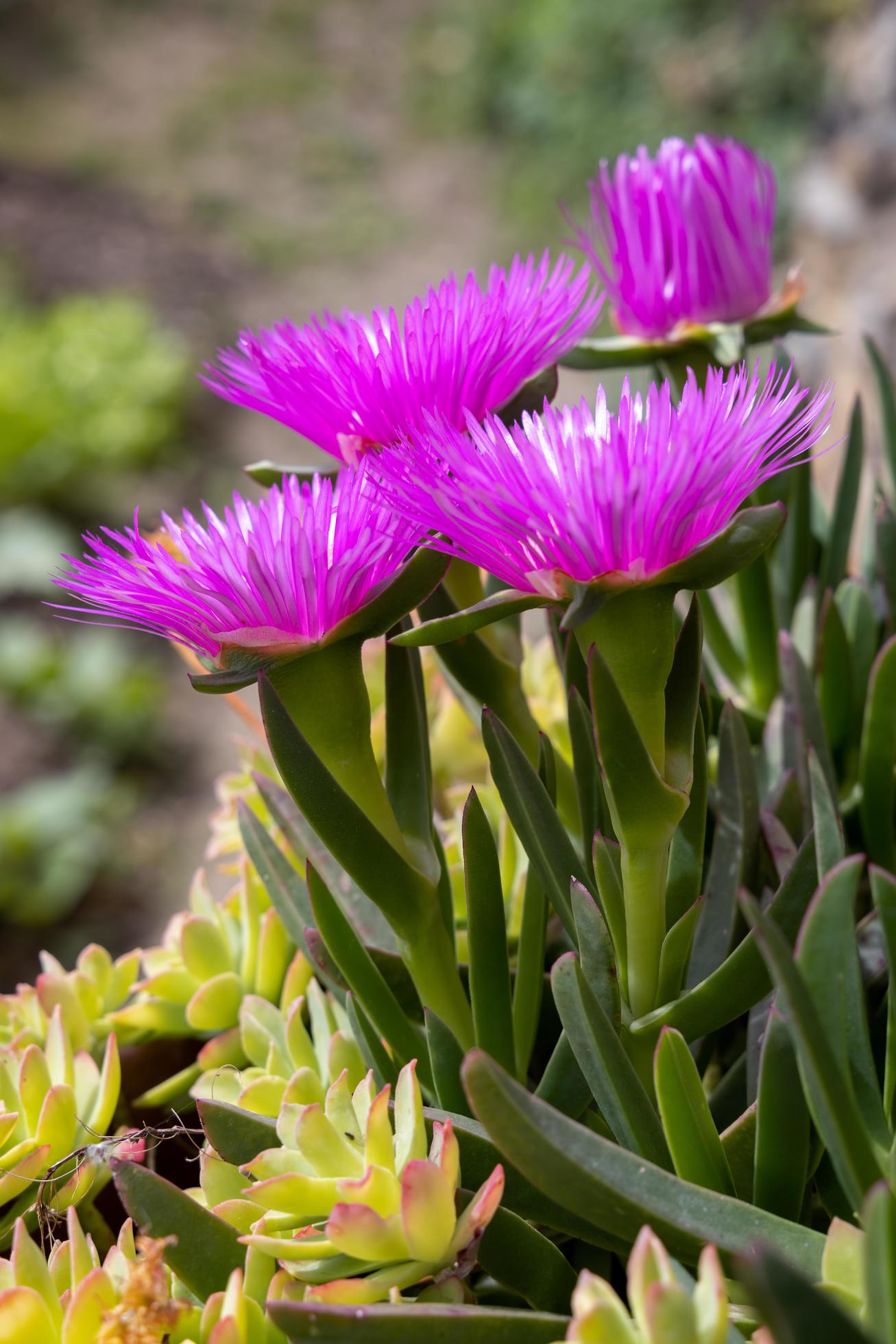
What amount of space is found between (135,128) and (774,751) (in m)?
6.63

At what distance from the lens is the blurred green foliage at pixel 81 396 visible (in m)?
3.46

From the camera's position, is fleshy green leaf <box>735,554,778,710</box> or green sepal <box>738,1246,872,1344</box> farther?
fleshy green leaf <box>735,554,778,710</box>

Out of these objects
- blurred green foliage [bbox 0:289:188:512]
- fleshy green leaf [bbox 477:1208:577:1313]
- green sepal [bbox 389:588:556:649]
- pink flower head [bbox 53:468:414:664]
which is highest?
blurred green foliage [bbox 0:289:188:512]

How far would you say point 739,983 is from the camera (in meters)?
0.41

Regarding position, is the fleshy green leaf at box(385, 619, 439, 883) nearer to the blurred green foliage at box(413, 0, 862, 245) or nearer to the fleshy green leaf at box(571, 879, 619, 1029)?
the fleshy green leaf at box(571, 879, 619, 1029)

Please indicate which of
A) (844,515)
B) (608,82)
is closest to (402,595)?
(844,515)

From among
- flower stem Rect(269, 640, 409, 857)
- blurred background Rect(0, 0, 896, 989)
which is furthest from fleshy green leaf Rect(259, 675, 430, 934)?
blurred background Rect(0, 0, 896, 989)

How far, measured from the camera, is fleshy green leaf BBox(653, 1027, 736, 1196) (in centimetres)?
37

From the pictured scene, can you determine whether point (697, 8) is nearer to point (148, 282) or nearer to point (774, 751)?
point (148, 282)

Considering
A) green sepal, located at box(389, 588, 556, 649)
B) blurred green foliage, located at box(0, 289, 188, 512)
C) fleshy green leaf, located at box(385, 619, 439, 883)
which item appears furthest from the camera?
blurred green foliage, located at box(0, 289, 188, 512)

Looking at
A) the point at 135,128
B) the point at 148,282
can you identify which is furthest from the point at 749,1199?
the point at 135,128

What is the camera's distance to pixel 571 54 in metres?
5.09

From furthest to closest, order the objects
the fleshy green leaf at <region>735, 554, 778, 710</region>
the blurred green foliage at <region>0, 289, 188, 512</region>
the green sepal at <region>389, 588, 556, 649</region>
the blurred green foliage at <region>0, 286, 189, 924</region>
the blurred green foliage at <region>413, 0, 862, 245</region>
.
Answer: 1. the blurred green foliage at <region>413, 0, 862, 245</region>
2. the blurred green foliage at <region>0, 289, 188, 512</region>
3. the blurred green foliage at <region>0, 286, 189, 924</region>
4. the fleshy green leaf at <region>735, 554, 778, 710</region>
5. the green sepal at <region>389, 588, 556, 649</region>

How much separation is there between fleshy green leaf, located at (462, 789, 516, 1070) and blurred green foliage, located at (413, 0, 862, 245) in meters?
3.19
